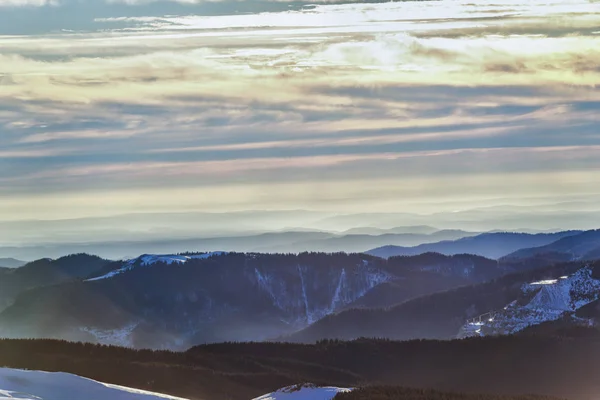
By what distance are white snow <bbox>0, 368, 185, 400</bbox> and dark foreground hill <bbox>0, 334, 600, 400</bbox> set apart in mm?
20557

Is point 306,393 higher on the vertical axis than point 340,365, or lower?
higher

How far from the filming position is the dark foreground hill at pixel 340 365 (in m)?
123

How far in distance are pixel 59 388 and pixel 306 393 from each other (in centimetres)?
1783

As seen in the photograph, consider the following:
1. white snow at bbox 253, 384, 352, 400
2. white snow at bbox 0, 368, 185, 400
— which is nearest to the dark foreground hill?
white snow at bbox 253, 384, 352, 400

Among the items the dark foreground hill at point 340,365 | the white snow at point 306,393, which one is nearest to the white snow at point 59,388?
the white snow at point 306,393

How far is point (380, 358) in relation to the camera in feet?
604

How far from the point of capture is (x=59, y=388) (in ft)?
302

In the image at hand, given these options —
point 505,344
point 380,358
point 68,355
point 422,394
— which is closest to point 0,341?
point 68,355

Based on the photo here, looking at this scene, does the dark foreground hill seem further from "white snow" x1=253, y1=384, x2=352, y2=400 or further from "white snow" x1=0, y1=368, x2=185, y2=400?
"white snow" x1=0, y1=368, x2=185, y2=400

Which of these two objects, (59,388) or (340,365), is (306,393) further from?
(340,365)

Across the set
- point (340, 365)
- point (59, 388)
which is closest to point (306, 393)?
point (59, 388)

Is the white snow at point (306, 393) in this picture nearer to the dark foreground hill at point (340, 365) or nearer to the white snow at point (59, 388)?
the white snow at point (59, 388)

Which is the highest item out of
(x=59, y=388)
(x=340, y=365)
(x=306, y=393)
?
(x=59, y=388)

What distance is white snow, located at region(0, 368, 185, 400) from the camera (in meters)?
90.2
